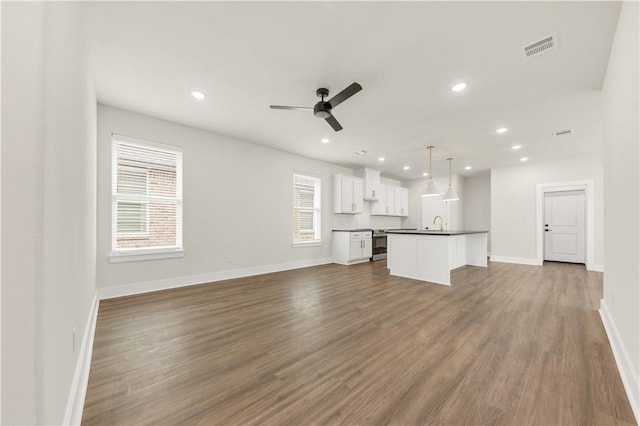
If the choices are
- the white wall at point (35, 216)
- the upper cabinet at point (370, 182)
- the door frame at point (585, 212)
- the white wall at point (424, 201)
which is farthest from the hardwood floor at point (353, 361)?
the white wall at point (424, 201)

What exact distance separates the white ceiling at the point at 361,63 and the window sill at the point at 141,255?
216cm

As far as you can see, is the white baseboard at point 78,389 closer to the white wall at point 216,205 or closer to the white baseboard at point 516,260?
the white wall at point 216,205

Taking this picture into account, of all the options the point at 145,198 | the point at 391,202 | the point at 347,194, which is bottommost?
the point at 145,198

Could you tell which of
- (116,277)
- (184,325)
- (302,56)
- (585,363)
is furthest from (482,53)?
(116,277)

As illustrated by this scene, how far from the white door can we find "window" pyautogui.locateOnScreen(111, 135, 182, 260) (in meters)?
9.17

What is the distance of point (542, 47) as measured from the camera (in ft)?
7.52

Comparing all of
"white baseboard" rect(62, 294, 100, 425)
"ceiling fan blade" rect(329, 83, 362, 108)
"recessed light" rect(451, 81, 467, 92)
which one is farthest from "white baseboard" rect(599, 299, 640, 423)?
"white baseboard" rect(62, 294, 100, 425)

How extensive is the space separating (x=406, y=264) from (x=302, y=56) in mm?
4096

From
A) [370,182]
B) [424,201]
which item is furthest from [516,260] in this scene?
[370,182]

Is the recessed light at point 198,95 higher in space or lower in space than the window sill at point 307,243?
higher

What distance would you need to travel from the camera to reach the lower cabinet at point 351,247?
644 centimetres

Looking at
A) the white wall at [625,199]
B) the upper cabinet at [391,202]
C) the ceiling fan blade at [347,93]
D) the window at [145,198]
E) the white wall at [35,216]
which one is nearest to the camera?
the white wall at [35,216]

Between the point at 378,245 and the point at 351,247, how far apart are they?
49.9 inches

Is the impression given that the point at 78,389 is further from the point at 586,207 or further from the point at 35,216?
the point at 586,207
